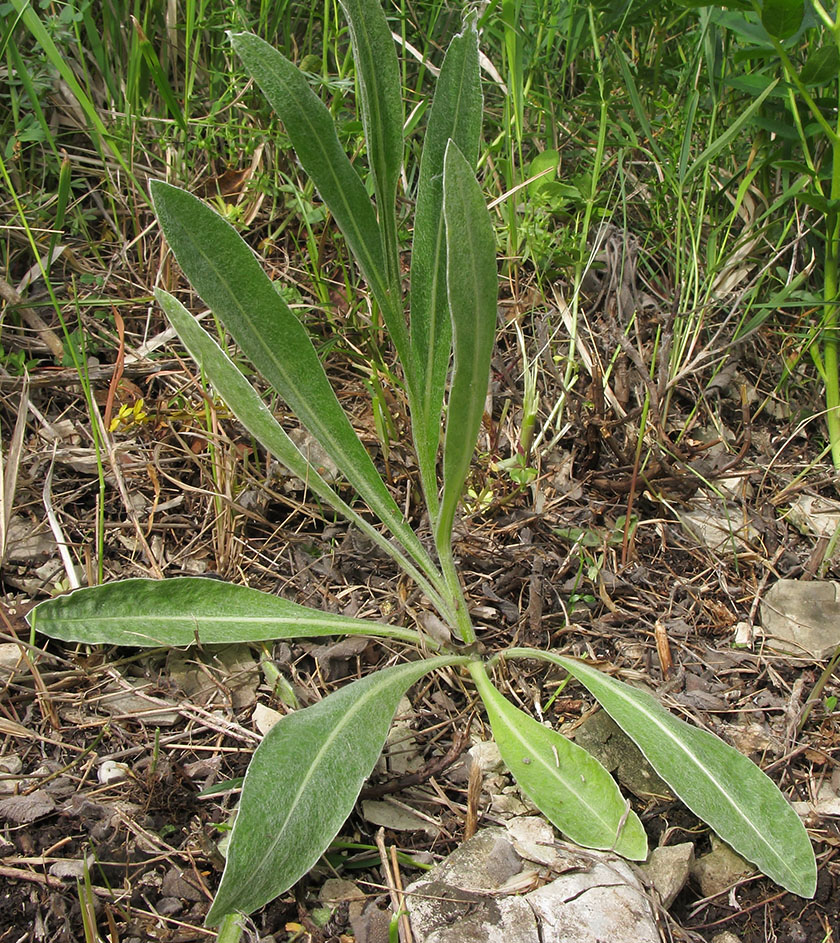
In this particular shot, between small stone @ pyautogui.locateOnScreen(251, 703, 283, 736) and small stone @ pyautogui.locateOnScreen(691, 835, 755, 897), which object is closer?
small stone @ pyautogui.locateOnScreen(691, 835, 755, 897)

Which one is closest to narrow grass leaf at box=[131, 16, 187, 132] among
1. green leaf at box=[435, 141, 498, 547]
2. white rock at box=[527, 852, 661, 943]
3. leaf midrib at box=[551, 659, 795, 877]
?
green leaf at box=[435, 141, 498, 547]

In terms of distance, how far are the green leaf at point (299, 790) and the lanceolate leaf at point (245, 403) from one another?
298mm

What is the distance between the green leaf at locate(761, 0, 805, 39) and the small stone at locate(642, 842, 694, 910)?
1355 mm

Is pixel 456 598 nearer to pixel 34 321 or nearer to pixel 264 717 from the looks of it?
pixel 264 717

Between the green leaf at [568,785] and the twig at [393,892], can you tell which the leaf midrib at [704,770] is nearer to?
the green leaf at [568,785]

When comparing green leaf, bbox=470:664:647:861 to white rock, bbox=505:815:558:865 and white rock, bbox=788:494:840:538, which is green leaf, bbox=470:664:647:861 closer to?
white rock, bbox=505:815:558:865

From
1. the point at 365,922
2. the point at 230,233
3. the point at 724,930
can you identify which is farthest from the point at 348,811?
Answer: the point at 230,233

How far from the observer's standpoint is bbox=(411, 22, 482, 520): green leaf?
1.33m

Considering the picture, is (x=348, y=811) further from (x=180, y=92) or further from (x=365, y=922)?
(x=180, y=92)

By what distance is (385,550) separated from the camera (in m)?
1.53

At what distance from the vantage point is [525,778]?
1.17 m

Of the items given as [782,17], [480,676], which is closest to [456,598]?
[480,676]

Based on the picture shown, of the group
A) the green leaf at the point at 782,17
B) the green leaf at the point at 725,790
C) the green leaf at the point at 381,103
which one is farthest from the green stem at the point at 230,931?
the green leaf at the point at 782,17

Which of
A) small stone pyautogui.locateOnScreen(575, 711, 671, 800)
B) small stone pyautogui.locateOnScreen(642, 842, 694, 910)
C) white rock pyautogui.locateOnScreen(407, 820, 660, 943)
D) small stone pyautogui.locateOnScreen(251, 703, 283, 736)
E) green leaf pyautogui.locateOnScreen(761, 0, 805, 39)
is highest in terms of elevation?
green leaf pyautogui.locateOnScreen(761, 0, 805, 39)
